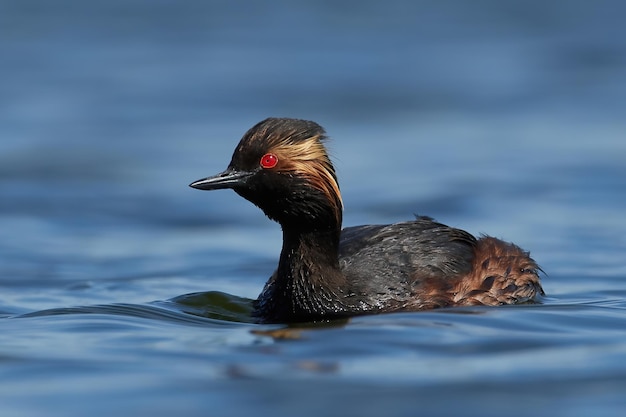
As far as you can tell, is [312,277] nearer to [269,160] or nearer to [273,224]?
[269,160]

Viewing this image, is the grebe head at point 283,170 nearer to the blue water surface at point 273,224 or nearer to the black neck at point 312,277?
the black neck at point 312,277

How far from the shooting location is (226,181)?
1056 centimetres

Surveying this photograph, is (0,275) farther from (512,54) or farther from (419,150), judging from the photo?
(512,54)

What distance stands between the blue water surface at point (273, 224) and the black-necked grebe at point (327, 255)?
1.35ft

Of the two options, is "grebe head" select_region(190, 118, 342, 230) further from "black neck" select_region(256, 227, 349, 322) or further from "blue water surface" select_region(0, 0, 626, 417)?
"blue water surface" select_region(0, 0, 626, 417)

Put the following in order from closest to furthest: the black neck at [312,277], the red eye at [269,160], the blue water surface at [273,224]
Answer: the blue water surface at [273,224] → the red eye at [269,160] → the black neck at [312,277]

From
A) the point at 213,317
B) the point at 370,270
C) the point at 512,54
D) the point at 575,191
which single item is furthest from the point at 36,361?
the point at 512,54

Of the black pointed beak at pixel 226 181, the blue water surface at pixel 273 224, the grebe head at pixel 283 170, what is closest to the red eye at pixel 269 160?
the grebe head at pixel 283 170

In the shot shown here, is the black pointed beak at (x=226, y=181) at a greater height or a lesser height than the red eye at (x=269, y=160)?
lesser

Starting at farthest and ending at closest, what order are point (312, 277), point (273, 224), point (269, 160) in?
point (273, 224), point (312, 277), point (269, 160)

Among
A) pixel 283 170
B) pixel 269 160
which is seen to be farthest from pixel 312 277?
pixel 269 160

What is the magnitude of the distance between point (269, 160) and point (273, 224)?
5771 millimetres

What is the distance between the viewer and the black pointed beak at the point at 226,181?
1055 cm

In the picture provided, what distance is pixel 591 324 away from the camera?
418 inches
